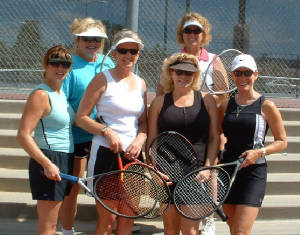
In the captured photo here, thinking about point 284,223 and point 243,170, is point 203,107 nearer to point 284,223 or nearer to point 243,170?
point 243,170

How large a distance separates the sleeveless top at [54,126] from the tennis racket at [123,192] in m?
0.26

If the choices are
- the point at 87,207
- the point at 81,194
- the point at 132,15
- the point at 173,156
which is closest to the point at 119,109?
the point at 173,156

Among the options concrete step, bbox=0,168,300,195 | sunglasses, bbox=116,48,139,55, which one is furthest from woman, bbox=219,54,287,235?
concrete step, bbox=0,168,300,195

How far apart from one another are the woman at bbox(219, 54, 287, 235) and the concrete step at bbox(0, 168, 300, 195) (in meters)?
2.22

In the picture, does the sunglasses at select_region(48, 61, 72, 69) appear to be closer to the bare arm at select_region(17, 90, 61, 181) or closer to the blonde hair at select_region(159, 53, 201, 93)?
the bare arm at select_region(17, 90, 61, 181)

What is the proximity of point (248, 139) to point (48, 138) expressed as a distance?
1510mm

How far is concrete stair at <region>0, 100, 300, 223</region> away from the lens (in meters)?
5.55

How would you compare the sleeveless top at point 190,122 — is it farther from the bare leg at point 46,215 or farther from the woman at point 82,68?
the bare leg at point 46,215

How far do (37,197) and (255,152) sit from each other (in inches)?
64.9

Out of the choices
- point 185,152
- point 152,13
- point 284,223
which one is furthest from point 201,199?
point 152,13

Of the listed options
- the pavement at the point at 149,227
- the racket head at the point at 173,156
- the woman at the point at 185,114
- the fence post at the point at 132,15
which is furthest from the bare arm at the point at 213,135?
the fence post at the point at 132,15

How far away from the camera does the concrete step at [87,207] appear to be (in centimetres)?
554

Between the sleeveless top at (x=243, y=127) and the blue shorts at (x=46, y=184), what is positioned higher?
the sleeveless top at (x=243, y=127)

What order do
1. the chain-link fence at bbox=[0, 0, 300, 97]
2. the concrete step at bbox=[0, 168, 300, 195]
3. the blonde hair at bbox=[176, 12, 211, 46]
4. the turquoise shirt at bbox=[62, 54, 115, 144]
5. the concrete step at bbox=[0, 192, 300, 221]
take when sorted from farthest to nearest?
the chain-link fence at bbox=[0, 0, 300, 97], the concrete step at bbox=[0, 168, 300, 195], the concrete step at bbox=[0, 192, 300, 221], the blonde hair at bbox=[176, 12, 211, 46], the turquoise shirt at bbox=[62, 54, 115, 144]
